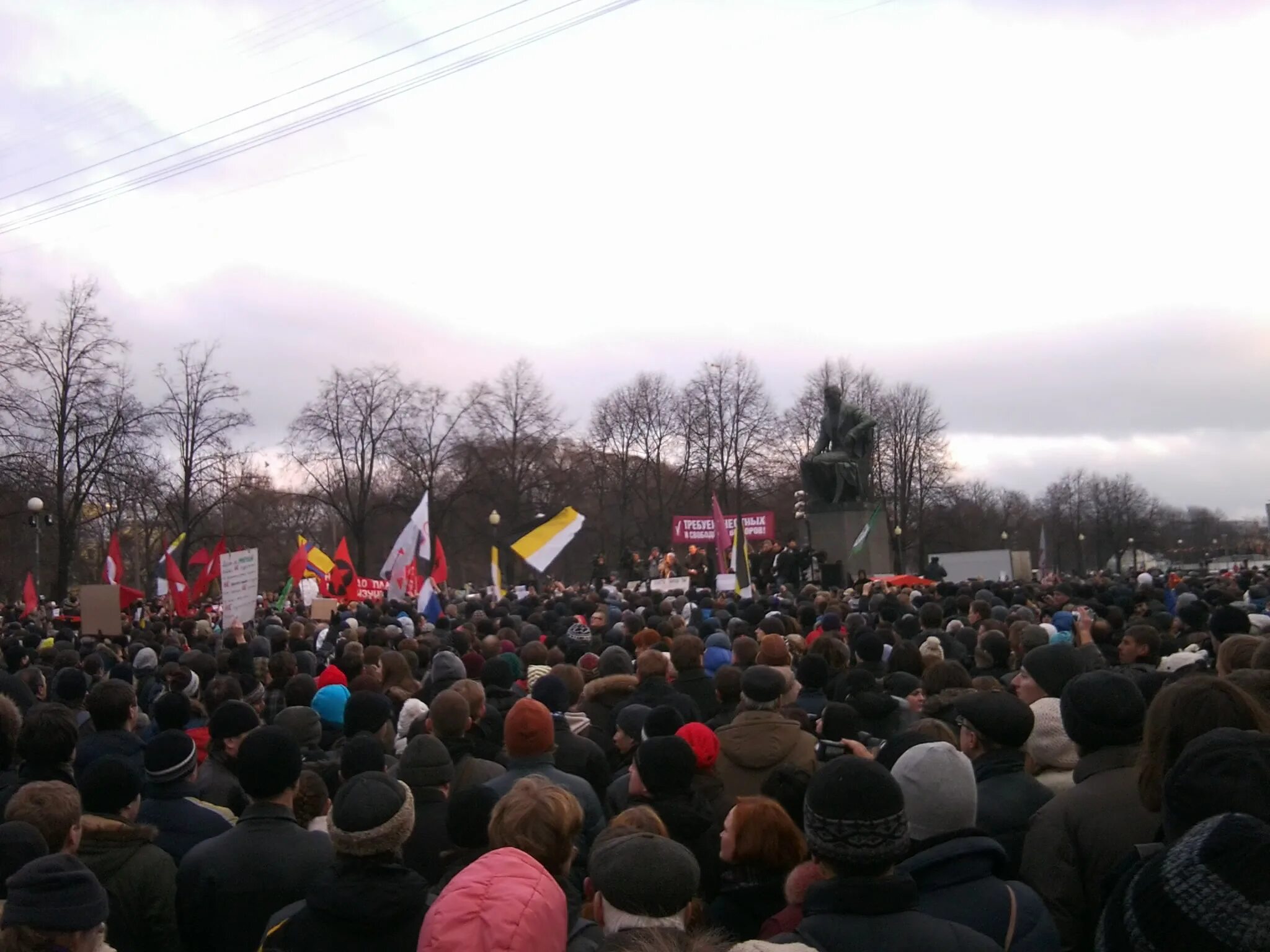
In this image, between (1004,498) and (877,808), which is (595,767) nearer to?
(877,808)

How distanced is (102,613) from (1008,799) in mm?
13744

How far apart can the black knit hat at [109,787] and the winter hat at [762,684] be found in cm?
287

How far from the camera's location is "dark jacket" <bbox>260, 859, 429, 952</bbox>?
357 centimetres

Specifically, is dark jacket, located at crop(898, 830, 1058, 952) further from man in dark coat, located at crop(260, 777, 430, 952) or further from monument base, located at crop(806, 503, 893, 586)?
monument base, located at crop(806, 503, 893, 586)

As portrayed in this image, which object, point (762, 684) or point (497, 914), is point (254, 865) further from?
point (762, 684)

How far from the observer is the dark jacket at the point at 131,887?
14.5 ft

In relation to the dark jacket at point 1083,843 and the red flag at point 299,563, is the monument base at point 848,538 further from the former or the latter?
the dark jacket at point 1083,843

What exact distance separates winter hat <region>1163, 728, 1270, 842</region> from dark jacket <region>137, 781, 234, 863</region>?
152 inches

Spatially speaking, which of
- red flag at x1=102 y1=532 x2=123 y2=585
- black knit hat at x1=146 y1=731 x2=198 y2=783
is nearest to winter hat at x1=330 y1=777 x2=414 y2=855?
black knit hat at x1=146 y1=731 x2=198 y2=783

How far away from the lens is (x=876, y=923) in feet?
9.62

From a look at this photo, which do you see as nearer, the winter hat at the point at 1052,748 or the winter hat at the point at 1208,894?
the winter hat at the point at 1208,894

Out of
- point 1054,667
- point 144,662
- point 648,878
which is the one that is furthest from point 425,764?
point 144,662

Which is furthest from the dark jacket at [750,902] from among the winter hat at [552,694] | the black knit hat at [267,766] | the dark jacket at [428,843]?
the winter hat at [552,694]

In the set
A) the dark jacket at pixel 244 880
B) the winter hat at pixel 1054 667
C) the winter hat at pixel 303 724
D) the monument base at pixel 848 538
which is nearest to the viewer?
the dark jacket at pixel 244 880
